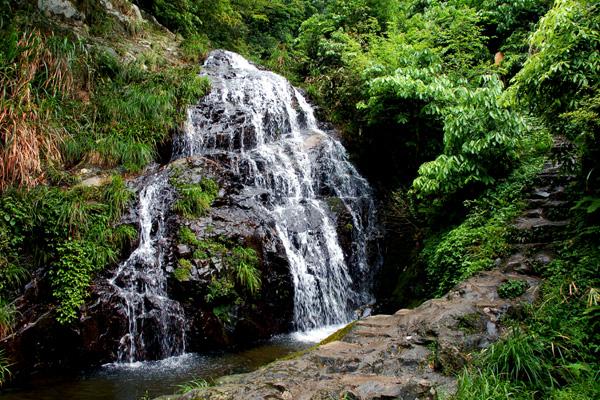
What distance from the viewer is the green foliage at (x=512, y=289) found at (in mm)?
4441

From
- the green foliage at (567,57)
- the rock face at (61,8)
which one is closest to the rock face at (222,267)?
the green foliage at (567,57)

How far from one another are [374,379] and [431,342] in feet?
2.75

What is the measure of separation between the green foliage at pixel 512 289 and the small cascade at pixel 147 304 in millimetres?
4773

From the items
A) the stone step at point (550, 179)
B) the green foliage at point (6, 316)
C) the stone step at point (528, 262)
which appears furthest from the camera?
the stone step at point (550, 179)

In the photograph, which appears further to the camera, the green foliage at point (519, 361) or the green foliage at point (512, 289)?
the green foliage at point (512, 289)

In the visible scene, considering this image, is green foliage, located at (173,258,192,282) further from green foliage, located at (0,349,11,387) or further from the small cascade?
green foliage, located at (0,349,11,387)

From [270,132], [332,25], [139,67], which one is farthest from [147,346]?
[332,25]

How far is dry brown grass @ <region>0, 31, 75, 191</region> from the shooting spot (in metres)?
6.54

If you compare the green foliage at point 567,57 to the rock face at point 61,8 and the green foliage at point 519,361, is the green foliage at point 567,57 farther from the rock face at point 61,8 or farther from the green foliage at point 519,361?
the rock face at point 61,8

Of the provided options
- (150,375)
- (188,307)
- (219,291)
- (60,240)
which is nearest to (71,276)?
(60,240)

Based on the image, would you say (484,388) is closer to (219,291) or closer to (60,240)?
(219,291)

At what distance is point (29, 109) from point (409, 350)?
737 centimetres

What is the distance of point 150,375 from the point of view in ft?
18.2

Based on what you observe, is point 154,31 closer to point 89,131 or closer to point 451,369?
point 89,131
